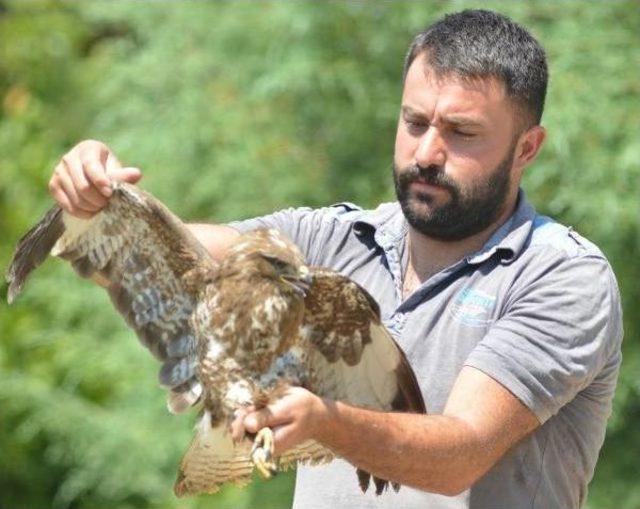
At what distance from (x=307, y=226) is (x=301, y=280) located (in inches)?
28.3

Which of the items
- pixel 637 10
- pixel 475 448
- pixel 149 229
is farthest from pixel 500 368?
pixel 637 10

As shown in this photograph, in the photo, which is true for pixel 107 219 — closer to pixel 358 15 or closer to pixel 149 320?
pixel 149 320

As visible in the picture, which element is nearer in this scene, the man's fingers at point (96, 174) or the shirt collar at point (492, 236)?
the man's fingers at point (96, 174)

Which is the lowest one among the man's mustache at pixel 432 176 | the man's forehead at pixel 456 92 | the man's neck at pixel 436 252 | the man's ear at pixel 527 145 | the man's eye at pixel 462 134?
the man's neck at pixel 436 252

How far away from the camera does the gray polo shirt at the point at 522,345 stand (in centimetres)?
354

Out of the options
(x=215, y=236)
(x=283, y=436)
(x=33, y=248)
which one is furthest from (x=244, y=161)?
(x=283, y=436)

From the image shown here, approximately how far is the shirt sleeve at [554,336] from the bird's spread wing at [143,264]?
0.79 m

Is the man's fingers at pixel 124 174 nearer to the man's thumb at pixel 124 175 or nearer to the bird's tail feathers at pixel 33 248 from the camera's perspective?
the man's thumb at pixel 124 175

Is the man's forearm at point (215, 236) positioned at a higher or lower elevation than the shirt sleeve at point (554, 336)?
higher

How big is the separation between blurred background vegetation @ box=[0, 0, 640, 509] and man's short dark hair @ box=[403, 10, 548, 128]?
11.8ft

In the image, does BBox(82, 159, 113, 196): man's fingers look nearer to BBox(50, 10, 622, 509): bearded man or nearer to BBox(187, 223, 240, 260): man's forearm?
BBox(50, 10, 622, 509): bearded man

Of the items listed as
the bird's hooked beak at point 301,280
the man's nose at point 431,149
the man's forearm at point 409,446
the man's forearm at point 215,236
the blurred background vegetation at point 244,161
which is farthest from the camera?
the blurred background vegetation at point 244,161

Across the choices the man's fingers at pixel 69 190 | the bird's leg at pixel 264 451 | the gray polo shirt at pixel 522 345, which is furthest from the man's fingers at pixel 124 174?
the bird's leg at pixel 264 451

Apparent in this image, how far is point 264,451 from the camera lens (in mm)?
3045
